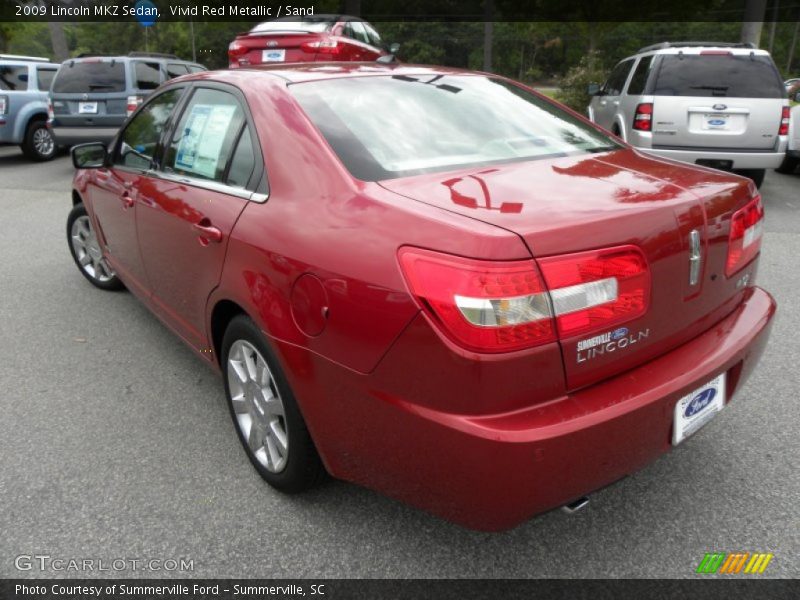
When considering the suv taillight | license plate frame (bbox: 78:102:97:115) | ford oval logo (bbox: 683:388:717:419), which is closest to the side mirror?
the suv taillight

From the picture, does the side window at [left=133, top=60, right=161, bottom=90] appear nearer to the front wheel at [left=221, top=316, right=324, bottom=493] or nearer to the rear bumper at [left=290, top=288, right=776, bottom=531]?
the front wheel at [left=221, top=316, right=324, bottom=493]

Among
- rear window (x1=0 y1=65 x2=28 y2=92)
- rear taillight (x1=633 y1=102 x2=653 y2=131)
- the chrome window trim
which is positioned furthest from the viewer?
rear window (x1=0 y1=65 x2=28 y2=92)

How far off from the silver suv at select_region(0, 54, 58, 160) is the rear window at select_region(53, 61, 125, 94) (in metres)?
0.99

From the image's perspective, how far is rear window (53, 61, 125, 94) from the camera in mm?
10555

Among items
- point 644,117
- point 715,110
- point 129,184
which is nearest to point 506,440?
point 129,184

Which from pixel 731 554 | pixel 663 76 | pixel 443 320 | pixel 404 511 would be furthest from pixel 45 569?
pixel 663 76

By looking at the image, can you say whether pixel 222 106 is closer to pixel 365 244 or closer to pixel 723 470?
pixel 365 244

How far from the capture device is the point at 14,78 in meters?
11.6

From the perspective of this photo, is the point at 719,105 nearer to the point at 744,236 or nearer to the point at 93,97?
the point at 744,236

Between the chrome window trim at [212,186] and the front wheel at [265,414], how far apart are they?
45 cm

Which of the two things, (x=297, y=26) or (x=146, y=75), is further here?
(x=146, y=75)

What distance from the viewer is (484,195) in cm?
201

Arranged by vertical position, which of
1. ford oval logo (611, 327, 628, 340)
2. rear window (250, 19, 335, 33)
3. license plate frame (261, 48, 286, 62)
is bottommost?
ford oval logo (611, 327, 628, 340)

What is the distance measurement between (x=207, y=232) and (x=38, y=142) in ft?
36.3
